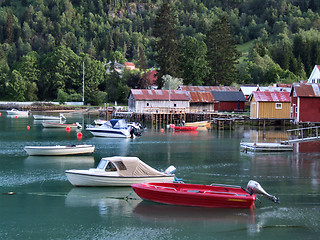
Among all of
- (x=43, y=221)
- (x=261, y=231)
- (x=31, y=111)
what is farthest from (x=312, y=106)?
(x=31, y=111)

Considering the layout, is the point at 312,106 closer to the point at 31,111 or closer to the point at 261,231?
the point at 261,231

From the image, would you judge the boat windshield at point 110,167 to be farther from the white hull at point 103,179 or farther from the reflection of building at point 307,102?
the reflection of building at point 307,102

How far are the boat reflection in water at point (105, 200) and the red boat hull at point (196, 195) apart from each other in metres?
1.15

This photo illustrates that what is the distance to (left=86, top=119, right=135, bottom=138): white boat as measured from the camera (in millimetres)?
57562

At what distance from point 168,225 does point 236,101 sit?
7154cm

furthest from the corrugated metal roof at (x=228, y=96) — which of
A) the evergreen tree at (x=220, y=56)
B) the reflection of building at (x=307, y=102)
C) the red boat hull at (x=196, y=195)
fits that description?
the red boat hull at (x=196, y=195)

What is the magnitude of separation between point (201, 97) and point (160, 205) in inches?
2612

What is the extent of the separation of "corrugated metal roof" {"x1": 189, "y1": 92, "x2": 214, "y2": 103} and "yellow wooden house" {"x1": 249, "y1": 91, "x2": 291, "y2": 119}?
56.8ft

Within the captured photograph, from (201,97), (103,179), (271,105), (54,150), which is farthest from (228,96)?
(103,179)

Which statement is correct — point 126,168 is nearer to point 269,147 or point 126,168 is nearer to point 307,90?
point 269,147

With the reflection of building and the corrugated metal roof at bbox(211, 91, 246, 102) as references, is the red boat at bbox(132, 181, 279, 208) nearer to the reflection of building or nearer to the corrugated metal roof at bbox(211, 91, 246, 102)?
the reflection of building

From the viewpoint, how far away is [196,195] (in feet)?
78.6

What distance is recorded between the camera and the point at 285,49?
145000 mm

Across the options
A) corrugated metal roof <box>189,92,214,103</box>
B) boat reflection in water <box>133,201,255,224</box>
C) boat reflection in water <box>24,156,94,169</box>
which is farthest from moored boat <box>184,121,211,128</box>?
boat reflection in water <box>133,201,255,224</box>
